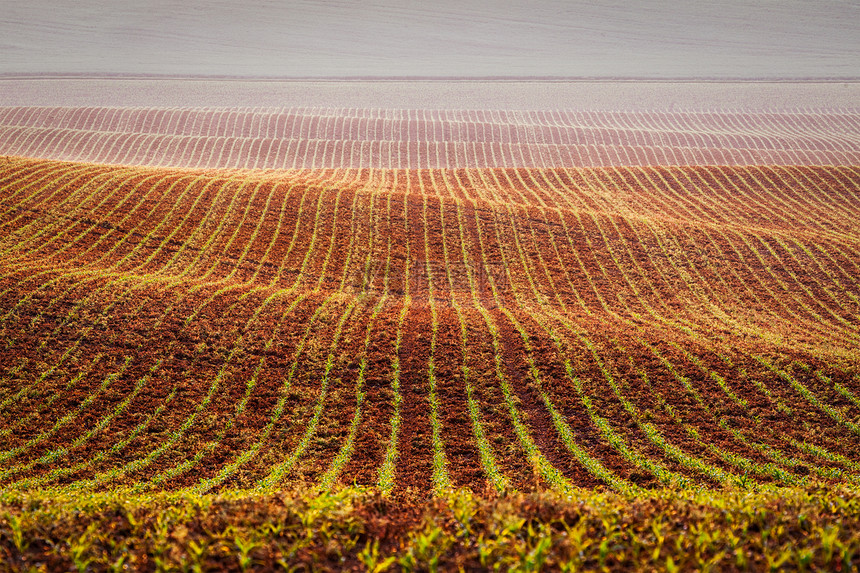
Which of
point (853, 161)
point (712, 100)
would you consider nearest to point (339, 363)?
point (853, 161)

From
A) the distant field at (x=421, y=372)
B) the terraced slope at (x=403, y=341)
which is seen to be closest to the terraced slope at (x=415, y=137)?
the distant field at (x=421, y=372)

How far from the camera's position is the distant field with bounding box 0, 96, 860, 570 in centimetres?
725

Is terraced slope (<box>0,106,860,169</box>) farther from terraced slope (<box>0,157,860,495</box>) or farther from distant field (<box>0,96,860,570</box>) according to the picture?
terraced slope (<box>0,157,860,495</box>)

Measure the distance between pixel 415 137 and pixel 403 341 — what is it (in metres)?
42.0

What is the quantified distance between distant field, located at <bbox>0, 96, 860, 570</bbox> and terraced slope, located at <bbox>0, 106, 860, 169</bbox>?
1794 centimetres

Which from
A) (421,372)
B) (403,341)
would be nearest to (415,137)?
(403,341)

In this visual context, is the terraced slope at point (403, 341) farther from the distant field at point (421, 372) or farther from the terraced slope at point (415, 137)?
the terraced slope at point (415, 137)

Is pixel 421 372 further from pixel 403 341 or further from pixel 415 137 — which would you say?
pixel 415 137

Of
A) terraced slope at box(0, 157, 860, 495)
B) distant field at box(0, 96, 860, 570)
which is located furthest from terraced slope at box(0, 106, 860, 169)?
terraced slope at box(0, 157, 860, 495)

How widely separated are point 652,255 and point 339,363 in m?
16.4

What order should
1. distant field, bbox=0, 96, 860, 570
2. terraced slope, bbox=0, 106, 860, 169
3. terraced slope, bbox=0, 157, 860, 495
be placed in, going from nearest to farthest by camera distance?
distant field, bbox=0, 96, 860, 570 → terraced slope, bbox=0, 157, 860, 495 → terraced slope, bbox=0, 106, 860, 169

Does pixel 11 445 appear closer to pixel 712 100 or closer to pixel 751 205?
pixel 751 205

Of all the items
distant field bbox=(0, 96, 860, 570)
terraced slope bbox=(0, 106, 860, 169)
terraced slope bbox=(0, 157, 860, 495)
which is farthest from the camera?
terraced slope bbox=(0, 106, 860, 169)

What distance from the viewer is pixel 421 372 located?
48.6 ft
